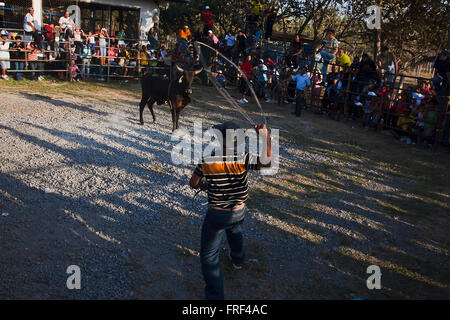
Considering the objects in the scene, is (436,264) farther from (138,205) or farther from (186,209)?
(138,205)

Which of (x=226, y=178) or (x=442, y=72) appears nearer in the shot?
(x=226, y=178)

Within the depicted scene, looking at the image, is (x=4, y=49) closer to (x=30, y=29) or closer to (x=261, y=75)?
(x=30, y=29)

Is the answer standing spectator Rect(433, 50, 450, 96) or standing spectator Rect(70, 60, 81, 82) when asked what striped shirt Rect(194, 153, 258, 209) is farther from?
standing spectator Rect(70, 60, 81, 82)

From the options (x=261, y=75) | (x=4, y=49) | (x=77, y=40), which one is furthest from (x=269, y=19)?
(x=4, y=49)

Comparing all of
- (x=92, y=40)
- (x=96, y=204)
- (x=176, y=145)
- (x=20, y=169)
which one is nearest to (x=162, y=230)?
(x=96, y=204)

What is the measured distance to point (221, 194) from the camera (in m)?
3.98

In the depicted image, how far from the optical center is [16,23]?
56.4 ft

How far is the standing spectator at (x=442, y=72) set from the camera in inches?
435

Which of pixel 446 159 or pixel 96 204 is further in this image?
pixel 446 159

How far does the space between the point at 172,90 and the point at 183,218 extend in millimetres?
4954

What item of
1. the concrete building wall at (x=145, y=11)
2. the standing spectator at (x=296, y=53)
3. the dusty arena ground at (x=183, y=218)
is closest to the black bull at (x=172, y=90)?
the dusty arena ground at (x=183, y=218)

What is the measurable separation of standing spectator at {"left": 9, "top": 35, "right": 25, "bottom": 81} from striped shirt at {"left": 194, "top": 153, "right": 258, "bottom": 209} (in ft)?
43.1

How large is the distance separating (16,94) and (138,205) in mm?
8735

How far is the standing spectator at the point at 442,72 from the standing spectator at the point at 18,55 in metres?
13.4
